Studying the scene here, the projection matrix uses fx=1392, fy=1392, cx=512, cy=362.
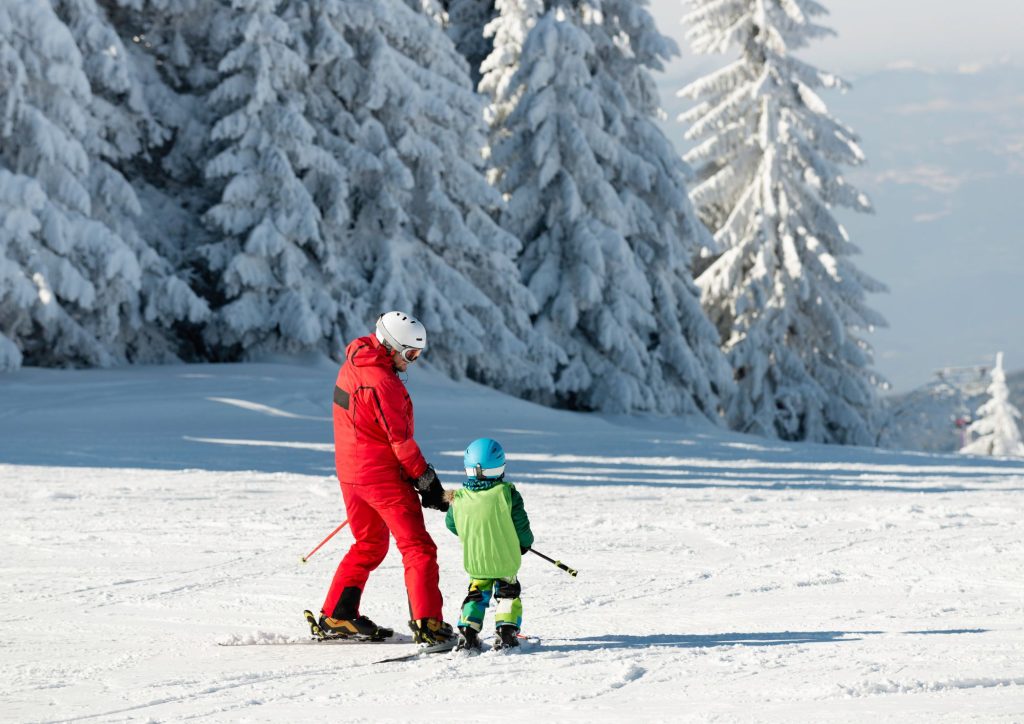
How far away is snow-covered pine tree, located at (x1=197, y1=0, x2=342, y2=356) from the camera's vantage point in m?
21.4

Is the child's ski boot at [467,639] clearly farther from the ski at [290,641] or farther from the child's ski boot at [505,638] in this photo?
the ski at [290,641]

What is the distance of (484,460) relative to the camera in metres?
6.27

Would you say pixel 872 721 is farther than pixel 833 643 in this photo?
No

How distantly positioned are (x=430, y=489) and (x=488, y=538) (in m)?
0.34

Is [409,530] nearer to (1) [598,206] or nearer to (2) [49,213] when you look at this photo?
(2) [49,213]

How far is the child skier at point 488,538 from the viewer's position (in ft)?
20.6

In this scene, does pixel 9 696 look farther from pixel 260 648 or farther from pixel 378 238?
pixel 378 238

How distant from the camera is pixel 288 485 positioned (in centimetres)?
1322

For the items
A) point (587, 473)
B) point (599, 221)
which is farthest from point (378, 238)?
point (587, 473)

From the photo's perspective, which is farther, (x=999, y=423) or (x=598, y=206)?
(x=999, y=423)

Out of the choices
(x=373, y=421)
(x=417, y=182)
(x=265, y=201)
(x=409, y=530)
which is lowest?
(x=409, y=530)

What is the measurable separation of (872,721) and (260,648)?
289 cm

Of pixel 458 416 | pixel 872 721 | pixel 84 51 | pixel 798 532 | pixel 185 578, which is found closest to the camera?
pixel 872 721

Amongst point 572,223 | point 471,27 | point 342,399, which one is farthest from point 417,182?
point 342,399
